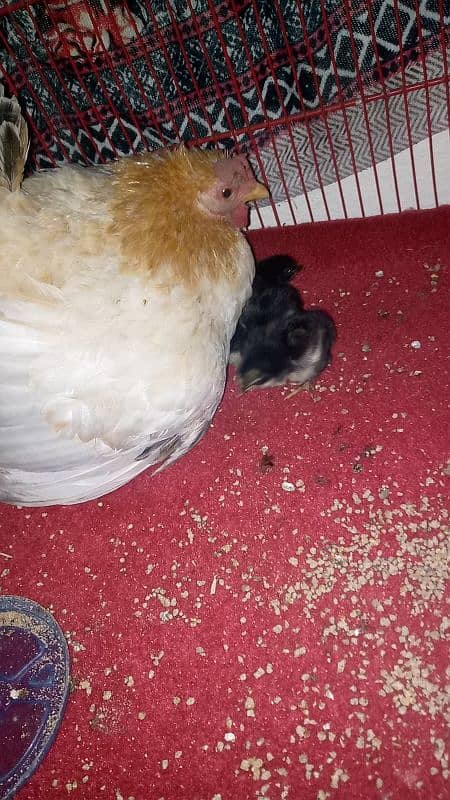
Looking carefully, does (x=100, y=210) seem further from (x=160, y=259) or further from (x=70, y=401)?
(x=70, y=401)

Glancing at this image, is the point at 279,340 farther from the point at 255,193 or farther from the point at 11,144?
the point at 11,144

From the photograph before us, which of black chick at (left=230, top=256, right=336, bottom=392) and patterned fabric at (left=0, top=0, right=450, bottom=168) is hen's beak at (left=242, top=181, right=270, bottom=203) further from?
patterned fabric at (left=0, top=0, right=450, bottom=168)

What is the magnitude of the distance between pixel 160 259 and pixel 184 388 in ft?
1.17

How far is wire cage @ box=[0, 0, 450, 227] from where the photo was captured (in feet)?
6.34

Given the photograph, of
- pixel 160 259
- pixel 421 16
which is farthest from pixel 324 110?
pixel 160 259

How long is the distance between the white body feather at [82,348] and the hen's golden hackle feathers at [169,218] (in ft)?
0.13

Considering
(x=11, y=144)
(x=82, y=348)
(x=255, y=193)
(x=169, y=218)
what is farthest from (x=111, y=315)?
(x=255, y=193)

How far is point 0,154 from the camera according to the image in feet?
4.51

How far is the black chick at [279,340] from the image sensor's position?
1792mm

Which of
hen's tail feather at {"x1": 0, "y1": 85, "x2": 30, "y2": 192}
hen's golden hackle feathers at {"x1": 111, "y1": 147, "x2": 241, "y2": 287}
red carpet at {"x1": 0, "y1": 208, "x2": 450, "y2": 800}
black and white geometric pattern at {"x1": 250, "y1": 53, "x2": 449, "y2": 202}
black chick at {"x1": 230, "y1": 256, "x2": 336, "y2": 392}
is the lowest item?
red carpet at {"x1": 0, "y1": 208, "x2": 450, "y2": 800}

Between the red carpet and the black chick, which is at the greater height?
the black chick

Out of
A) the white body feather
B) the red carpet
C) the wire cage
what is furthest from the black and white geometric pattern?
the white body feather

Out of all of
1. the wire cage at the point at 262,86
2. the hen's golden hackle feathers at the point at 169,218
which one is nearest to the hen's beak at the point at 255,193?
the hen's golden hackle feathers at the point at 169,218

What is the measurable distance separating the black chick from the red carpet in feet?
0.39
